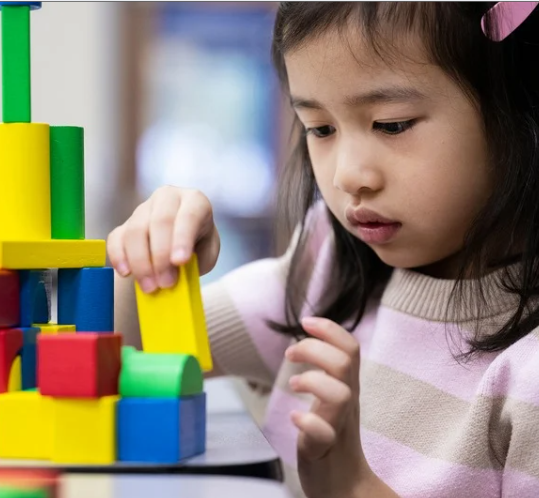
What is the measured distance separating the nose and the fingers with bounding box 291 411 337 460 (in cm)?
17

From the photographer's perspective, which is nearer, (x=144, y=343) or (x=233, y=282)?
(x=144, y=343)

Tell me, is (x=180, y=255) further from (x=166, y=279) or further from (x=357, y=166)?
(x=357, y=166)

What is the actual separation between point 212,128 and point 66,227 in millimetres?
1679

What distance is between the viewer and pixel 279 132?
206cm

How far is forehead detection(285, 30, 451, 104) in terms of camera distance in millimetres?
542

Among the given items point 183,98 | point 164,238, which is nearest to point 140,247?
point 164,238

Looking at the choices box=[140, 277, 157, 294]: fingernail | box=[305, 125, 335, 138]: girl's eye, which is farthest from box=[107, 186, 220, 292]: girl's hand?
box=[305, 125, 335, 138]: girl's eye

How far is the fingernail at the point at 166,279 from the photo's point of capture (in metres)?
0.42

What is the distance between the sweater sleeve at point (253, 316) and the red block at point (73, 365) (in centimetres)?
43

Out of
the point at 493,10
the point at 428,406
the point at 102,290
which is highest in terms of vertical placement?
the point at 493,10

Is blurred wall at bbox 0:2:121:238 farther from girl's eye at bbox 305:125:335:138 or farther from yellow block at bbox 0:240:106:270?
yellow block at bbox 0:240:106:270

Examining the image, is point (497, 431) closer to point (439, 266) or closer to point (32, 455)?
point (439, 266)

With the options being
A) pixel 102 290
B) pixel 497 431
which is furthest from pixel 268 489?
pixel 497 431

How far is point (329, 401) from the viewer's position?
1.42 feet
